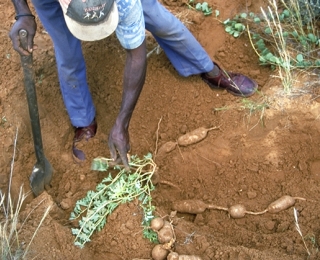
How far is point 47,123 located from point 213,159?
1.28m

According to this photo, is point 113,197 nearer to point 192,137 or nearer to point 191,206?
point 191,206

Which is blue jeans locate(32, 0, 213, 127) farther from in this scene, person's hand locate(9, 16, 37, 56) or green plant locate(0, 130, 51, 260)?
green plant locate(0, 130, 51, 260)

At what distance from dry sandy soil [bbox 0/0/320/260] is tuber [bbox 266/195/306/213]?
4 cm

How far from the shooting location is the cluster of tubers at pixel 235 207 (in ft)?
11.4

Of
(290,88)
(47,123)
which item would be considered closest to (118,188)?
(47,123)

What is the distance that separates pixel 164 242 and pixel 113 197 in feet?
1.48

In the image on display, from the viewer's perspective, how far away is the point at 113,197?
338cm

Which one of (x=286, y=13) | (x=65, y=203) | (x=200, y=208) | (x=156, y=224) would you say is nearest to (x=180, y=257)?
(x=156, y=224)

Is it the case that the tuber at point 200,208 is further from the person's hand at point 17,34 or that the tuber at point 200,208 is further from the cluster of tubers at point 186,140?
the person's hand at point 17,34

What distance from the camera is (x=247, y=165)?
12.4 ft

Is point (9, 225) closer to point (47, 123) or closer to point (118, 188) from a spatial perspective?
point (118, 188)

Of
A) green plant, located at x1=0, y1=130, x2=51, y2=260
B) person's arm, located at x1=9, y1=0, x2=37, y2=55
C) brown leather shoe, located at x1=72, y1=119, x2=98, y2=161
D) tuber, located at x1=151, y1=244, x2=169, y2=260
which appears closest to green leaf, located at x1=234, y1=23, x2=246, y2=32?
brown leather shoe, located at x1=72, y1=119, x2=98, y2=161

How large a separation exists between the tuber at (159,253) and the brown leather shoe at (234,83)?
1.52m

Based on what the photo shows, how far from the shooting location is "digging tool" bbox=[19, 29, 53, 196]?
10.8 feet
